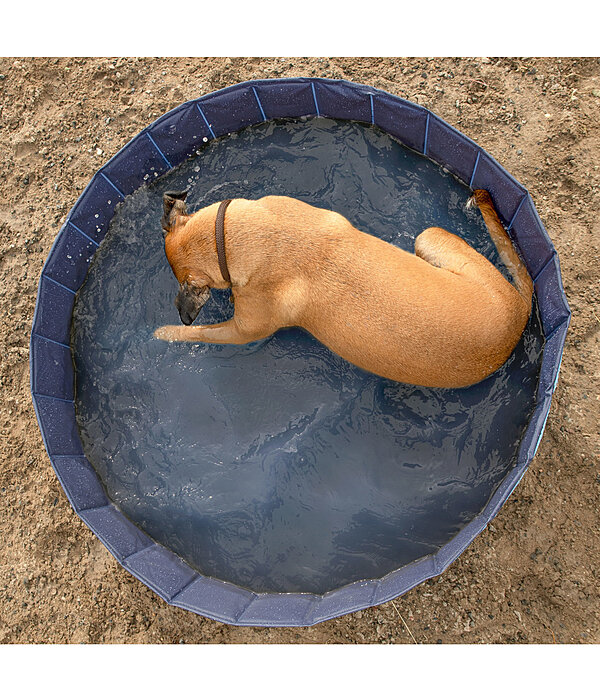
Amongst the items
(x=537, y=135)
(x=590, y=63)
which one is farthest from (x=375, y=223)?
(x=590, y=63)

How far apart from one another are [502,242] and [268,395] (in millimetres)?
2250

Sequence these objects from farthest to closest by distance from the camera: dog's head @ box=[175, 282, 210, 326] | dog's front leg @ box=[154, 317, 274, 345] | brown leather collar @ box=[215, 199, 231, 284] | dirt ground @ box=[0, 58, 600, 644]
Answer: dirt ground @ box=[0, 58, 600, 644] < dog's front leg @ box=[154, 317, 274, 345] < dog's head @ box=[175, 282, 210, 326] < brown leather collar @ box=[215, 199, 231, 284]

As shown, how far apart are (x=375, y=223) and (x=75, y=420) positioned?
9.92 ft

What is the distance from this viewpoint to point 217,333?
4.12 meters

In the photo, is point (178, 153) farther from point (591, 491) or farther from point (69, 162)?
point (591, 491)

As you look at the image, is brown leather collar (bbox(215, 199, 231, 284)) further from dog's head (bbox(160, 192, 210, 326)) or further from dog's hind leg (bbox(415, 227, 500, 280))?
dog's hind leg (bbox(415, 227, 500, 280))

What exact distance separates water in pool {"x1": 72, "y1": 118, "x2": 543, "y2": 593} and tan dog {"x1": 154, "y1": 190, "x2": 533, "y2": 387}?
1.01 meters

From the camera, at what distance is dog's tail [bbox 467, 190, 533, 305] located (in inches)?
168

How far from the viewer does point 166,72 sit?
4918mm

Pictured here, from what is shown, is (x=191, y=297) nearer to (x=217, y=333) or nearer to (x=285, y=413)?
(x=217, y=333)

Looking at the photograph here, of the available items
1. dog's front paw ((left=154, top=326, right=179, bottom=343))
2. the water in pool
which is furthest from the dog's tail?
dog's front paw ((left=154, top=326, right=179, bottom=343))

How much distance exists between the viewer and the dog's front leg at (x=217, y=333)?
156 inches

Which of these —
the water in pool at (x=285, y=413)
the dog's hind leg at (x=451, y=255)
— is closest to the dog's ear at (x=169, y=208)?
the water in pool at (x=285, y=413)

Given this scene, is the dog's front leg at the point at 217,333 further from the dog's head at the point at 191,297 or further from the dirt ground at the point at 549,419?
the dirt ground at the point at 549,419
